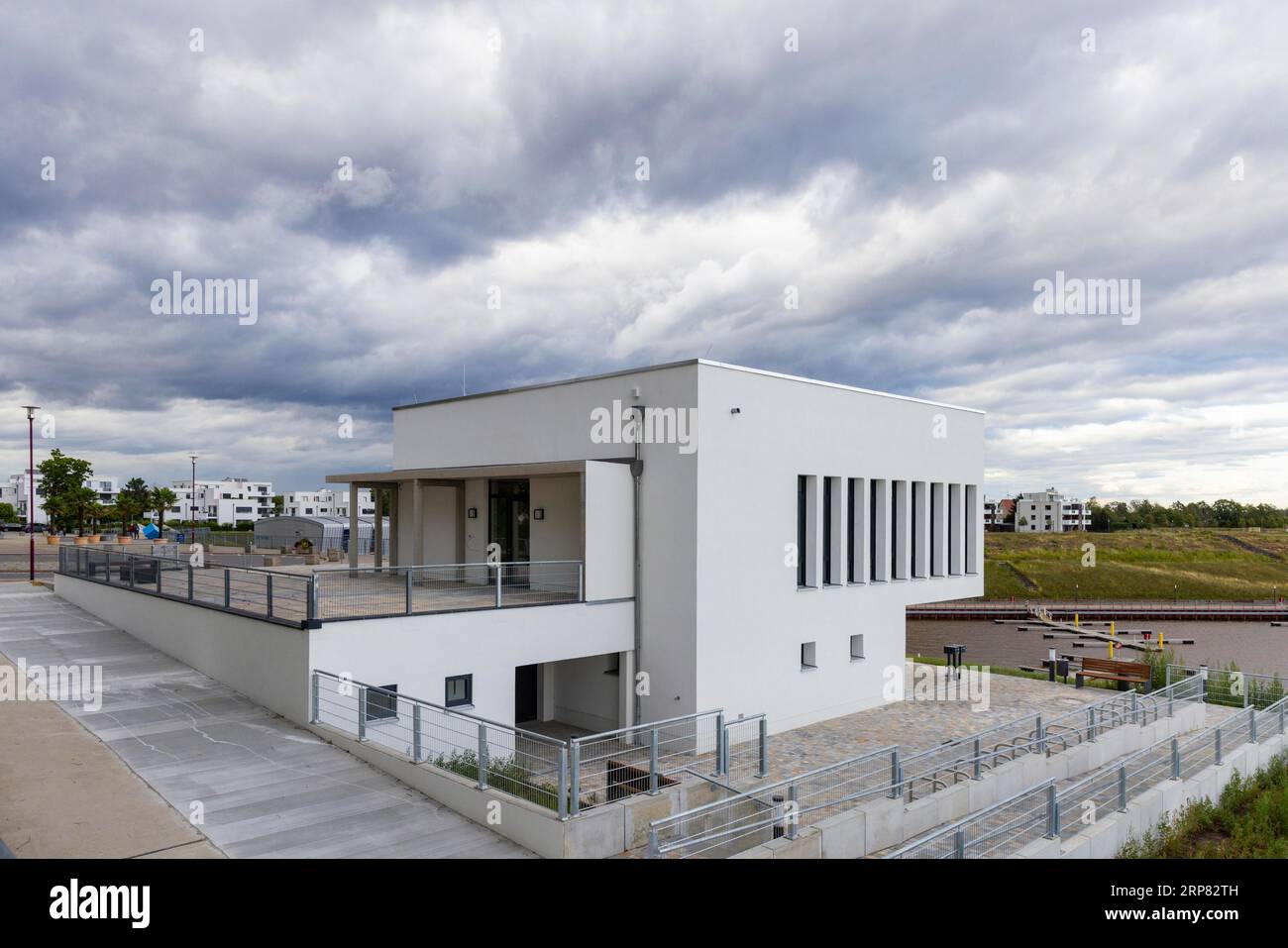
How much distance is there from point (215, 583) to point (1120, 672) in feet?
74.5

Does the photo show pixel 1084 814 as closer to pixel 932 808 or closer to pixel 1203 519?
pixel 932 808

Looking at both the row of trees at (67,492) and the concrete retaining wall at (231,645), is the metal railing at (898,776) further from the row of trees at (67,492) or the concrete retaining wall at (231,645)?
the row of trees at (67,492)

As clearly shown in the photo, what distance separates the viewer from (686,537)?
50.4ft

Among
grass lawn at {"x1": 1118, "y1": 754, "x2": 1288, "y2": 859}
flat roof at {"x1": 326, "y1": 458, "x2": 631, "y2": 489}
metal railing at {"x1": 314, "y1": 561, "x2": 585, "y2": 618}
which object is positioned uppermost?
flat roof at {"x1": 326, "y1": 458, "x2": 631, "y2": 489}

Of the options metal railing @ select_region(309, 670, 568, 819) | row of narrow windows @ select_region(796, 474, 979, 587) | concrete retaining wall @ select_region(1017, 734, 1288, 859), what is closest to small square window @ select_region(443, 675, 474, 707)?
metal railing @ select_region(309, 670, 568, 819)

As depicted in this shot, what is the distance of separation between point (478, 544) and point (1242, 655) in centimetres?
3433

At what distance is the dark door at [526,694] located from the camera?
17.1 m

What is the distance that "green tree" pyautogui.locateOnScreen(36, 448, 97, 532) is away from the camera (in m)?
43.2

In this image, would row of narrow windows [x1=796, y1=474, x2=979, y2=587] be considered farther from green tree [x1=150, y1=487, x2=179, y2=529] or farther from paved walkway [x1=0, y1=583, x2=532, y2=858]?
green tree [x1=150, y1=487, x2=179, y2=529]

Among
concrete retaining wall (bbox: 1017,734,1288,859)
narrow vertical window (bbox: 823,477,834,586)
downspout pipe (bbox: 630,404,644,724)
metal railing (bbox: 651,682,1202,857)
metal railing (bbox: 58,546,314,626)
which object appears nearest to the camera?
metal railing (bbox: 651,682,1202,857)

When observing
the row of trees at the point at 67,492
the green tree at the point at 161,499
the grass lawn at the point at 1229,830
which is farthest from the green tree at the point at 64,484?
the grass lawn at the point at 1229,830

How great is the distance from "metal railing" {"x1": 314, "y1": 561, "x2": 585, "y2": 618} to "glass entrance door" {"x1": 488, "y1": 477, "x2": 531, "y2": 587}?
107 centimetres
